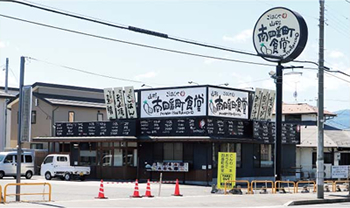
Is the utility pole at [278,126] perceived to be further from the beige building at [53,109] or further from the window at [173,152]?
the beige building at [53,109]

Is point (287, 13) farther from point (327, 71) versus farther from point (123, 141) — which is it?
point (123, 141)

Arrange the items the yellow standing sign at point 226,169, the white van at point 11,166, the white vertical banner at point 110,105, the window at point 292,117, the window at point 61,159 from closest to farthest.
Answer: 1. the yellow standing sign at point 226,169
2. the window at point 61,159
3. the white van at point 11,166
4. the white vertical banner at point 110,105
5. the window at point 292,117

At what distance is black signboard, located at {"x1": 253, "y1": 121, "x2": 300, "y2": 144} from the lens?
39.1 metres

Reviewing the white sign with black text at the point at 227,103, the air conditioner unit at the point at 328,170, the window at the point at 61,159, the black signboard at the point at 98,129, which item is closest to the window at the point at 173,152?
the black signboard at the point at 98,129

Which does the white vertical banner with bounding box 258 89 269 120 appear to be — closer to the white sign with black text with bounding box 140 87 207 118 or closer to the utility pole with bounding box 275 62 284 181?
the white sign with black text with bounding box 140 87 207 118

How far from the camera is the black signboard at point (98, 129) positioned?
39938 mm

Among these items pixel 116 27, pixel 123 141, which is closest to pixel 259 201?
pixel 116 27

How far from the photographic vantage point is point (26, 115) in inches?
856

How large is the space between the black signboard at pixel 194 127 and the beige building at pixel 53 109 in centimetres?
1426

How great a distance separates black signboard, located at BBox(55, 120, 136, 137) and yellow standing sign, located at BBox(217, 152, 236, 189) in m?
10.8

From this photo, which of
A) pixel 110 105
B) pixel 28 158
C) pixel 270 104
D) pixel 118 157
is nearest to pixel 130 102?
pixel 110 105

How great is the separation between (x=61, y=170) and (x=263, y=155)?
13.7 meters

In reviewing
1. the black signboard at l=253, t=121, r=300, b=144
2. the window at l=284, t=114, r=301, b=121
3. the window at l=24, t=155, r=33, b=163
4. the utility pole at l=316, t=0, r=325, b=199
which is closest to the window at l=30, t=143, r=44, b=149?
the window at l=24, t=155, r=33, b=163

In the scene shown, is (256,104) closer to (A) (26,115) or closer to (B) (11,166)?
(B) (11,166)
